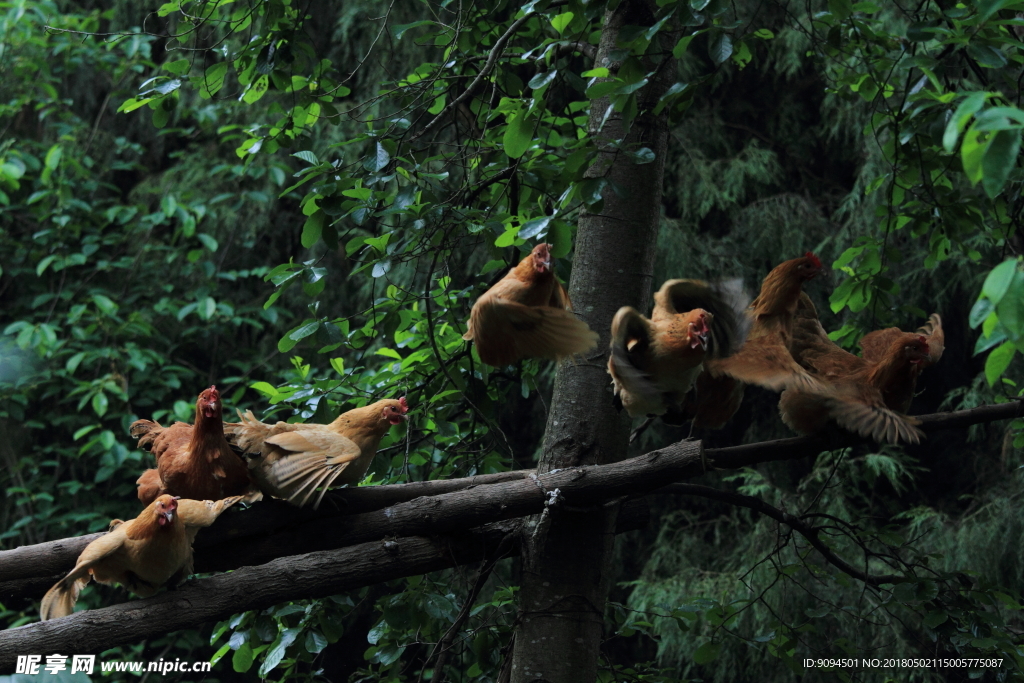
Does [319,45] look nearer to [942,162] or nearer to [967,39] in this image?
[942,162]

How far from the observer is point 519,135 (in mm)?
2137

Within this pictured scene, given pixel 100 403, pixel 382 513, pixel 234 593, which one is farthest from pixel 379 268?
pixel 100 403

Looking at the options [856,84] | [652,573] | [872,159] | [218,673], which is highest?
[872,159]

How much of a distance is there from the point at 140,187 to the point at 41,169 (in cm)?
60

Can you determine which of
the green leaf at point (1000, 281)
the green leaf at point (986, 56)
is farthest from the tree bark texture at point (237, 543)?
the green leaf at point (986, 56)

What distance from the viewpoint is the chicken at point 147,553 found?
1.95 m

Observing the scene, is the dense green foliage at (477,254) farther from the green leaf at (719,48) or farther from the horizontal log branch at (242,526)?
the horizontal log branch at (242,526)

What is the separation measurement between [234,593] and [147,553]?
23 centimetres

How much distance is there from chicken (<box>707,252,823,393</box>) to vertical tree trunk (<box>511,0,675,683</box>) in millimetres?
359

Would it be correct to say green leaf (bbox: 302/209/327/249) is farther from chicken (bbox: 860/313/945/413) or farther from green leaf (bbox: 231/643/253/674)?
chicken (bbox: 860/313/945/413)

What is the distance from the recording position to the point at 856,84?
2738 millimetres

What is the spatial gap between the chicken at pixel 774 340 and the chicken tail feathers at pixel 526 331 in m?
0.38

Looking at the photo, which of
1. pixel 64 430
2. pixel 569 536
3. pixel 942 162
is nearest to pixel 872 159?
pixel 942 162

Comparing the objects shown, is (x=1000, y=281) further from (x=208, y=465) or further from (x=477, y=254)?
(x=477, y=254)
